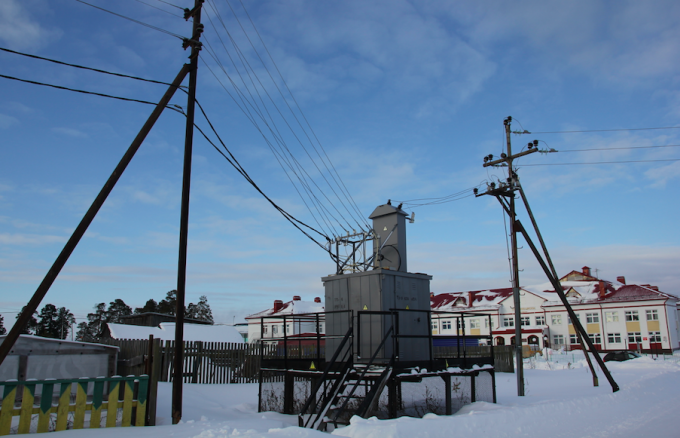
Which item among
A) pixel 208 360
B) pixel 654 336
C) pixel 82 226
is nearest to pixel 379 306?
pixel 82 226

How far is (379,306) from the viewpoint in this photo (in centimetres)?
1103

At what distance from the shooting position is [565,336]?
58.3m

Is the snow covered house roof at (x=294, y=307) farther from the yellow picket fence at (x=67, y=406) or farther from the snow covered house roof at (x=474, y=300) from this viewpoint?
the yellow picket fence at (x=67, y=406)

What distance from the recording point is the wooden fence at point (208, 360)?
16.0m

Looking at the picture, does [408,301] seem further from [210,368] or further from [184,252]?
[210,368]

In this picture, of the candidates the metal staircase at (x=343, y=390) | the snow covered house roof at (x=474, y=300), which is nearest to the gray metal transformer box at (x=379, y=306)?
the metal staircase at (x=343, y=390)

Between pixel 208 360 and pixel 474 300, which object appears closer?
pixel 208 360

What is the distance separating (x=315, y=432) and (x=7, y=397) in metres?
4.88

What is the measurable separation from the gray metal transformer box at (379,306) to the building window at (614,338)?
175 feet

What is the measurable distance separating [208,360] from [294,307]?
4861 cm

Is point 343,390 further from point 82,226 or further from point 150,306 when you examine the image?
point 150,306

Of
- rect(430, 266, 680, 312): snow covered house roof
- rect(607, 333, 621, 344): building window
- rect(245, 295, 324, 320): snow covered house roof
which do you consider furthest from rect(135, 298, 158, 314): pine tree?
rect(607, 333, 621, 344): building window

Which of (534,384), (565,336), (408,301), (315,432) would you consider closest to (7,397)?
(315,432)

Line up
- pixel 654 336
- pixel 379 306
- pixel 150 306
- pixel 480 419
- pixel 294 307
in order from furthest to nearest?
pixel 150 306 → pixel 294 307 → pixel 654 336 → pixel 379 306 → pixel 480 419
